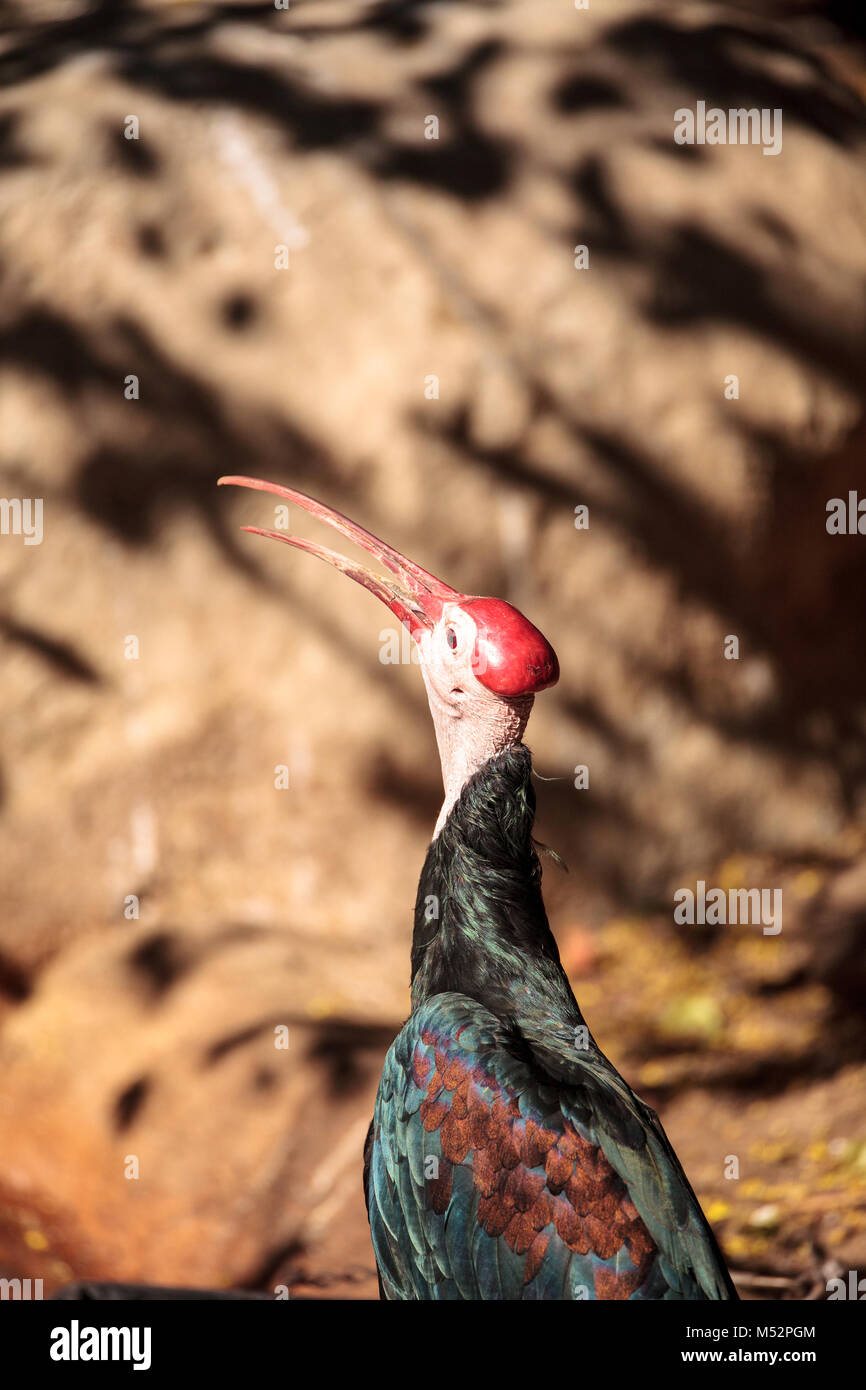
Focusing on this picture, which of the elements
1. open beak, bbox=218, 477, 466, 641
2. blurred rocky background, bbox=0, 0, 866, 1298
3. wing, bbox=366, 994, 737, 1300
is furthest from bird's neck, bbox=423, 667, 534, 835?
blurred rocky background, bbox=0, 0, 866, 1298

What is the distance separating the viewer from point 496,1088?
1954 mm

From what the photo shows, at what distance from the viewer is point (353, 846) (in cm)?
414

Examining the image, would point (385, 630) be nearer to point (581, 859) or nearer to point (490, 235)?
point (581, 859)

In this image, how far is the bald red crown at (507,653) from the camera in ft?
6.64

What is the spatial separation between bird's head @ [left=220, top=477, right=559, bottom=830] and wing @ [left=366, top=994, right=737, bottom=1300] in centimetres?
50

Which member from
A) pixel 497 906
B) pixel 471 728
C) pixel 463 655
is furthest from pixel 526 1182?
pixel 463 655

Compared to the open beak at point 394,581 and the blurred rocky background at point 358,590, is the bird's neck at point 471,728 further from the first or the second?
the blurred rocky background at point 358,590

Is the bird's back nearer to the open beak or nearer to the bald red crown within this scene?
the bald red crown

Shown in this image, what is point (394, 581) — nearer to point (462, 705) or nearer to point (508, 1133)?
point (462, 705)

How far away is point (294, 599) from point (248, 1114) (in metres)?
1.72

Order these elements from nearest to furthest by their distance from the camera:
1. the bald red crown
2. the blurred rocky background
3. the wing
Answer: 1. the wing
2. the bald red crown
3. the blurred rocky background

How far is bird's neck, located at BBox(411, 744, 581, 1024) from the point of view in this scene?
2.16m

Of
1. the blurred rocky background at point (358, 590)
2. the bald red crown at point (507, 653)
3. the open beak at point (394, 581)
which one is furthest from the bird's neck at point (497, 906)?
the blurred rocky background at point (358, 590)

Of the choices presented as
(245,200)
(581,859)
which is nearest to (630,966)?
(581,859)
